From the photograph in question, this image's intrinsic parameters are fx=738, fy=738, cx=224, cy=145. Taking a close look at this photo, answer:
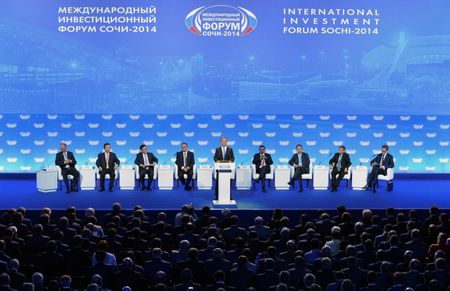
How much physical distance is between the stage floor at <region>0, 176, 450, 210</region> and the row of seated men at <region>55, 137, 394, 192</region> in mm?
345

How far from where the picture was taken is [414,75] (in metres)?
19.6

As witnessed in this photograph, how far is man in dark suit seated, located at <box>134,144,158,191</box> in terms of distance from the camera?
1759 cm

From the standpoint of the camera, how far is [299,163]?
17922 mm

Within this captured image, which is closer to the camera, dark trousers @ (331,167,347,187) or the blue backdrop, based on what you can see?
dark trousers @ (331,167,347,187)

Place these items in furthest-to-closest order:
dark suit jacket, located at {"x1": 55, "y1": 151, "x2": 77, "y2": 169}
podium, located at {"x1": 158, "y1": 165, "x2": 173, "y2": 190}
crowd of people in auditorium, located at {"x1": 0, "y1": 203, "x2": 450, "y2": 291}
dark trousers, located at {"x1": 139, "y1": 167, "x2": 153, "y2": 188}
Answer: podium, located at {"x1": 158, "y1": 165, "x2": 173, "y2": 190}
dark trousers, located at {"x1": 139, "y1": 167, "x2": 153, "y2": 188}
dark suit jacket, located at {"x1": 55, "y1": 151, "x2": 77, "y2": 169}
crowd of people in auditorium, located at {"x1": 0, "y1": 203, "x2": 450, "y2": 291}

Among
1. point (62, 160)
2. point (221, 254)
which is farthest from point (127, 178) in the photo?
point (221, 254)

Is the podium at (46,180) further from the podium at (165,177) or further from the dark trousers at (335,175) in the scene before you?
the dark trousers at (335,175)

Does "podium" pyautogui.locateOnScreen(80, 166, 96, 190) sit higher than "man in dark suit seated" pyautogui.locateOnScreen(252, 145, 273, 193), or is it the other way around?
"man in dark suit seated" pyautogui.locateOnScreen(252, 145, 273, 193)

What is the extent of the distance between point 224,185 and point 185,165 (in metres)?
2.24

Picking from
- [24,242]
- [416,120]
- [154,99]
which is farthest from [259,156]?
[24,242]

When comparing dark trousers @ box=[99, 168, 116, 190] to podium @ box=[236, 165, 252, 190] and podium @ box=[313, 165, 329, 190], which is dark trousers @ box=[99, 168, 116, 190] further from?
podium @ box=[313, 165, 329, 190]

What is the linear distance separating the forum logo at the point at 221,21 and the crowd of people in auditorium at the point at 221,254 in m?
6.89

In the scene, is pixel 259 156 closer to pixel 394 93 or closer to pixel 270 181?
pixel 270 181

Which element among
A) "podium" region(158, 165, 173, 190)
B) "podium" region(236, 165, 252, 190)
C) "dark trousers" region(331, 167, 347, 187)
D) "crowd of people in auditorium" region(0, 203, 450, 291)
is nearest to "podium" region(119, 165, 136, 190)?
"podium" region(158, 165, 173, 190)
